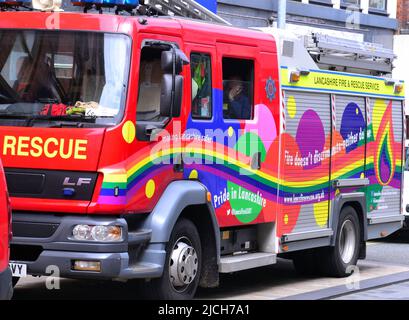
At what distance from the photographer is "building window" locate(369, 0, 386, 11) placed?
33.5 metres

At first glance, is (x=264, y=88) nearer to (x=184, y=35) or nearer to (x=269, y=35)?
(x=269, y=35)

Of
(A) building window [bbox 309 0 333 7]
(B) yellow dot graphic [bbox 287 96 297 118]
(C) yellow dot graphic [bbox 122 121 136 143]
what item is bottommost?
(C) yellow dot graphic [bbox 122 121 136 143]

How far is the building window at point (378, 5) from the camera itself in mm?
33478

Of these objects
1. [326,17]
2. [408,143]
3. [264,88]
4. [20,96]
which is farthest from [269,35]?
[326,17]

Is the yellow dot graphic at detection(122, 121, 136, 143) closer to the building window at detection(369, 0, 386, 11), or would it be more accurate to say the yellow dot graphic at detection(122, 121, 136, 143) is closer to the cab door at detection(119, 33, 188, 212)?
the cab door at detection(119, 33, 188, 212)

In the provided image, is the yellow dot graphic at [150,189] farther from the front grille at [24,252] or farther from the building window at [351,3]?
the building window at [351,3]

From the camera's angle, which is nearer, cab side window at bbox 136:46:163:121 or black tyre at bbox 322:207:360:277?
cab side window at bbox 136:46:163:121

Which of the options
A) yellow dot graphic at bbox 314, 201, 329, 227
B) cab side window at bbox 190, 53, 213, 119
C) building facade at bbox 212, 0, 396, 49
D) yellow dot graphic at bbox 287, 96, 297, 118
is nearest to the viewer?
cab side window at bbox 190, 53, 213, 119

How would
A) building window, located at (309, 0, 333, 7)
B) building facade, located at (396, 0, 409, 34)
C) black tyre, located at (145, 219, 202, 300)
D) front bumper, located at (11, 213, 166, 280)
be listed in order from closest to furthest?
front bumper, located at (11, 213, 166, 280), black tyre, located at (145, 219, 202, 300), building window, located at (309, 0, 333, 7), building facade, located at (396, 0, 409, 34)

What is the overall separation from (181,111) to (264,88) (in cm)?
182

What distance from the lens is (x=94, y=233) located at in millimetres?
9773

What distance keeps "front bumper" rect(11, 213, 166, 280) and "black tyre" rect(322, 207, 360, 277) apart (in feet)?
14.2

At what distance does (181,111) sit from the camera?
10617mm

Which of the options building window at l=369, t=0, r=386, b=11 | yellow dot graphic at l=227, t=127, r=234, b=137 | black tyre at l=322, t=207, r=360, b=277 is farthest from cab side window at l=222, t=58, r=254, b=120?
building window at l=369, t=0, r=386, b=11
